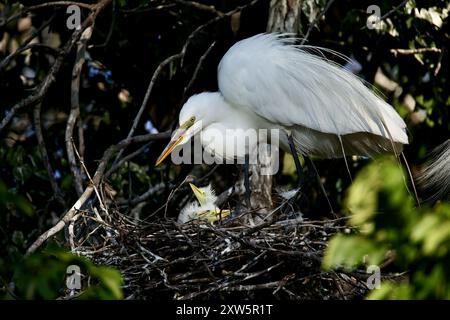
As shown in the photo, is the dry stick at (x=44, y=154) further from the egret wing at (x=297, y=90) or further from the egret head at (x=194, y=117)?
the egret wing at (x=297, y=90)

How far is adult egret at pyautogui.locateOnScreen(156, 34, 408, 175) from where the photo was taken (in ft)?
10.9

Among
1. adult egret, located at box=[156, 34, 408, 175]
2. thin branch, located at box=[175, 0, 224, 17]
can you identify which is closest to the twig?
adult egret, located at box=[156, 34, 408, 175]

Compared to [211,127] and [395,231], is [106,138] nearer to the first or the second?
[211,127]

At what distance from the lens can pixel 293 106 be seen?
135 inches

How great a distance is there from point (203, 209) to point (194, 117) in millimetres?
396

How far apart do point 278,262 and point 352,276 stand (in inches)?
10.4

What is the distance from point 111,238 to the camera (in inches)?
115

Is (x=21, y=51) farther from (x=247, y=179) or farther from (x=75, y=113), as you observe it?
(x=247, y=179)

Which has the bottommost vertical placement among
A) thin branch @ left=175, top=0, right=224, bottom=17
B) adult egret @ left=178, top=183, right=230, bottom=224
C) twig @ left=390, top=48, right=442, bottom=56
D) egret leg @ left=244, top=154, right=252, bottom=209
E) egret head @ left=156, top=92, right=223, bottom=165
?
adult egret @ left=178, top=183, right=230, bottom=224

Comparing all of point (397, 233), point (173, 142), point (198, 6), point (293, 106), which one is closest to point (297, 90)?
point (293, 106)

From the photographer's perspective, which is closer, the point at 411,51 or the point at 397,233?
the point at 397,233

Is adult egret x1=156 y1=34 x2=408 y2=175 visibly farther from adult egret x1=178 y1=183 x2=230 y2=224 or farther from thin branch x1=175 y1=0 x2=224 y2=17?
thin branch x1=175 y1=0 x2=224 y2=17

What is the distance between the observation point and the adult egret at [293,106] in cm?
333

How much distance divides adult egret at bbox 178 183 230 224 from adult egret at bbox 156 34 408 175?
20cm
